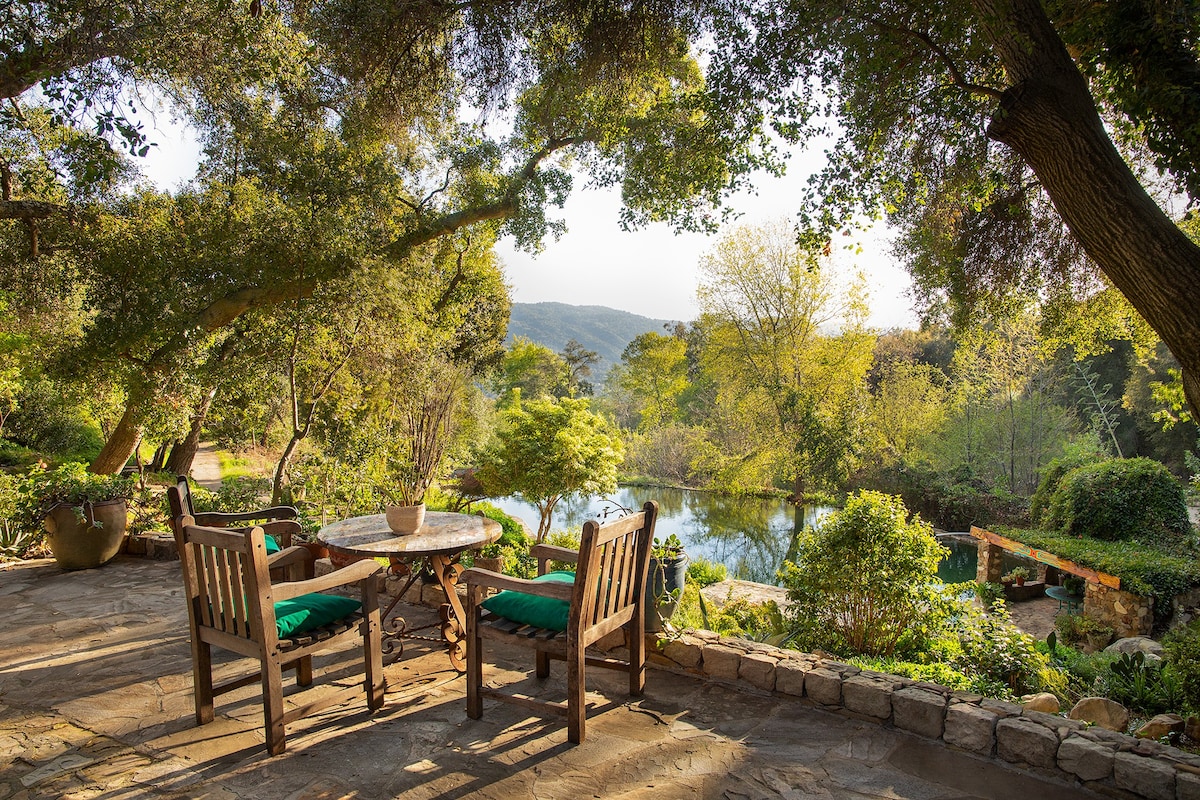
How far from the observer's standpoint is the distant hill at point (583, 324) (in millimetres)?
66000

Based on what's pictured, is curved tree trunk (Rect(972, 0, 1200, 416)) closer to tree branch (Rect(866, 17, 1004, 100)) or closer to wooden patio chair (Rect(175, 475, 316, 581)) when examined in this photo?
tree branch (Rect(866, 17, 1004, 100))

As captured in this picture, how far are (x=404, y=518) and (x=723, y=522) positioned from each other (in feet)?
39.4

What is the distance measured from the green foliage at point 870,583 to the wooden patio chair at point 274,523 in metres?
2.74

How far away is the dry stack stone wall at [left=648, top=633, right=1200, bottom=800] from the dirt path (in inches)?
424

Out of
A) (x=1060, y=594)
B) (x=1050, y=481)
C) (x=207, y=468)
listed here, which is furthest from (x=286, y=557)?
(x=207, y=468)

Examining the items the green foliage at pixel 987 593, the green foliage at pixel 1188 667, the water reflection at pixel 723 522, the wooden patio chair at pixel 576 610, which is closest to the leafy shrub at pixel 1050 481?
the green foliage at pixel 987 593

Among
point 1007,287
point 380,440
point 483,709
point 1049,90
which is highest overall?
point 1049,90

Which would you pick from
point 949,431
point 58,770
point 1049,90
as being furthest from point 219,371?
point 949,431

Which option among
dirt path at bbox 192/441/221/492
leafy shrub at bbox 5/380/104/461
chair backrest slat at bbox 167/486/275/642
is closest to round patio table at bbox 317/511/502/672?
chair backrest slat at bbox 167/486/275/642

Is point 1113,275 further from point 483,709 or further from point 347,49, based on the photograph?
point 347,49

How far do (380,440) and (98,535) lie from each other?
2.23 meters

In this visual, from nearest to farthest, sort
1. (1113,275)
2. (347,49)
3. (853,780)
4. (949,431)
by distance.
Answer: (853,780) → (1113,275) → (347,49) → (949,431)

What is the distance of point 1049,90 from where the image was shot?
2793 millimetres

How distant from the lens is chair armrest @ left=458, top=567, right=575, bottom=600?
7.80 ft
